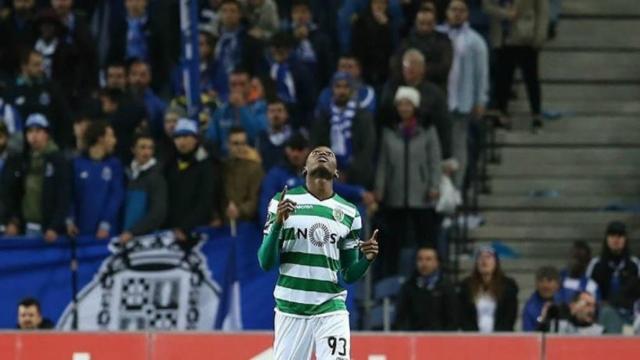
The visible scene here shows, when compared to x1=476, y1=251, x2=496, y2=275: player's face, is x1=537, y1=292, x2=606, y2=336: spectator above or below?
below

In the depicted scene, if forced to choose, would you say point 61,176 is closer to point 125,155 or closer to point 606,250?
point 125,155

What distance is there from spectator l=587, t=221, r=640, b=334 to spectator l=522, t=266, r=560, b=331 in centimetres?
52

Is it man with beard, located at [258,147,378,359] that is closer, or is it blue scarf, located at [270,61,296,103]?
man with beard, located at [258,147,378,359]

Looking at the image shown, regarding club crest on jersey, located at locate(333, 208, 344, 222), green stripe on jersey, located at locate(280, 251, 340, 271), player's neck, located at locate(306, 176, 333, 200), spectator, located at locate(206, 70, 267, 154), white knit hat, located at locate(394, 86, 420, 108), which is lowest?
green stripe on jersey, located at locate(280, 251, 340, 271)

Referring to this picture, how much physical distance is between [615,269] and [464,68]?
3281mm

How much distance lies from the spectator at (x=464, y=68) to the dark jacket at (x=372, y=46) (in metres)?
0.69

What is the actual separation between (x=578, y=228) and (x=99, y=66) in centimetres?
541

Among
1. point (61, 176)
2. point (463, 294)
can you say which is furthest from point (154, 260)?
point (463, 294)

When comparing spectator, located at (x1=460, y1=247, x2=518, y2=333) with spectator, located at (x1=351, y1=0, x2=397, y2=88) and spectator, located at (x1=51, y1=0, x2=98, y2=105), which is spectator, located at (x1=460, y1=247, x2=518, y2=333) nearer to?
spectator, located at (x1=351, y1=0, x2=397, y2=88)

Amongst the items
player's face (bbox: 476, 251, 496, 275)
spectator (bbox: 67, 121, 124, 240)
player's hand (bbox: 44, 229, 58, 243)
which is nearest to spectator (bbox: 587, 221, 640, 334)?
player's face (bbox: 476, 251, 496, 275)

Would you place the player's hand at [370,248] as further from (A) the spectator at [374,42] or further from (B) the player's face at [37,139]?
(A) the spectator at [374,42]

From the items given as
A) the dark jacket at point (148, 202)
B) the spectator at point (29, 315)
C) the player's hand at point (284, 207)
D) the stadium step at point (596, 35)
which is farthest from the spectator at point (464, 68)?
the player's hand at point (284, 207)

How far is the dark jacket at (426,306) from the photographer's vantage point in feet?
73.6

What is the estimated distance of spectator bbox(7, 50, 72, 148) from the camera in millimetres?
24562
